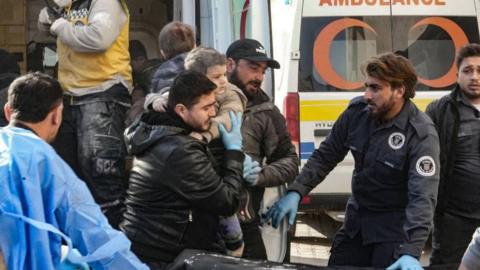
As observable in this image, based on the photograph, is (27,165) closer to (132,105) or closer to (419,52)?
(132,105)

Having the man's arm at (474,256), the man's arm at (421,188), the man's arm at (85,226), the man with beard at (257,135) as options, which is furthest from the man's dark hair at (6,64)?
the man's arm at (474,256)

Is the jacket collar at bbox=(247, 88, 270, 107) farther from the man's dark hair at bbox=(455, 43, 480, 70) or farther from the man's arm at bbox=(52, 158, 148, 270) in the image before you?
the man's arm at bbox=(52, 158, 148, 270)

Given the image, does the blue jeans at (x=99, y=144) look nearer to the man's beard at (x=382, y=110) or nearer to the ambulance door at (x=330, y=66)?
the man's beard at (x=382, y=110)

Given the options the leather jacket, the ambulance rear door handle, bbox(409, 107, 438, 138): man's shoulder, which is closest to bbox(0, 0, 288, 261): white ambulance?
the ambulance rear door handle

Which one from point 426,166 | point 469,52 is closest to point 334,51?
point 469,52

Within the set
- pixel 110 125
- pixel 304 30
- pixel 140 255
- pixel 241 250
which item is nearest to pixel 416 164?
pixel 241 250

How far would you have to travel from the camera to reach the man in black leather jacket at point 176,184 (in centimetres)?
331

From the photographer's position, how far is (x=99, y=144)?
16.1ft

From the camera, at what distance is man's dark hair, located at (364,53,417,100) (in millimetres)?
3746

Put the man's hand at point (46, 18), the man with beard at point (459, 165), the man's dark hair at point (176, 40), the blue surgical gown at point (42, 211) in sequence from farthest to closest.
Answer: the man's hand at point (46, 18) < the man's dark hair at point (176, 40) < the man with beard at point (459, 165) < the blue surgical gown at point (42, 211)

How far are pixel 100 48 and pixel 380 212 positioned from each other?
1987mm

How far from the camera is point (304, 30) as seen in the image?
6.43 metres

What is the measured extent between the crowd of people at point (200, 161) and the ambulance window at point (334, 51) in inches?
72.8

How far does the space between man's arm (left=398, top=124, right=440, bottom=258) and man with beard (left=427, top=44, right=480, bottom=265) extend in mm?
475
